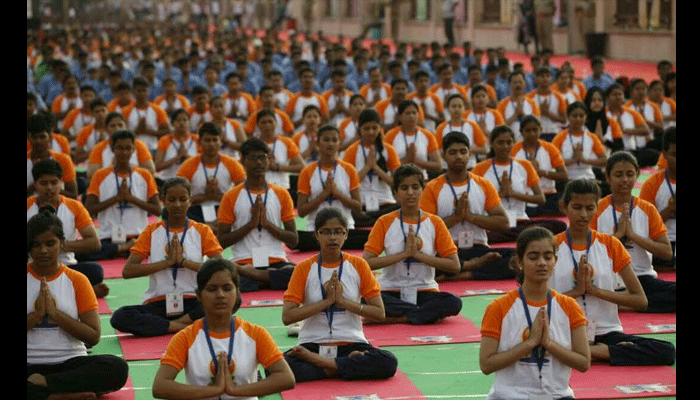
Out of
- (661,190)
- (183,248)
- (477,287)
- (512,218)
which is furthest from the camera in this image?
(512,218)

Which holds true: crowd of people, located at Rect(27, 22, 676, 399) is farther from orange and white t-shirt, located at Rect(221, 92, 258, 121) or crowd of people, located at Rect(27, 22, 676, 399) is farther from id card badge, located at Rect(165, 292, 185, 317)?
orange and white t-shirt, located at Rect(221, 92, 258, 121)

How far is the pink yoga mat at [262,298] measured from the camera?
32.3 ft

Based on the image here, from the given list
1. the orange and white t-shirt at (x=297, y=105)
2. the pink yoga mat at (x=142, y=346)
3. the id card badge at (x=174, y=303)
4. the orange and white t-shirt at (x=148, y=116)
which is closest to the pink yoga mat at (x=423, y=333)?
the id card badge at (x=174, y=303)

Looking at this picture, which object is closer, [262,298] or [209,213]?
[262,298]

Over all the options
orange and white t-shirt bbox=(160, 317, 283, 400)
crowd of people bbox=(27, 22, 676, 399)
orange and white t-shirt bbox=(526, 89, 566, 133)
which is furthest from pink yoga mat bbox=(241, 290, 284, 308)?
orange and white t-shirt bbox=(526, 89, 566, 133)

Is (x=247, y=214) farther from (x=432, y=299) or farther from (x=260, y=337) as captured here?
(x=260, y=337)

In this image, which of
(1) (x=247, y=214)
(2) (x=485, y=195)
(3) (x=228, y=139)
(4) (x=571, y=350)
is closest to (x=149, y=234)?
(1) (x=247, y=214)

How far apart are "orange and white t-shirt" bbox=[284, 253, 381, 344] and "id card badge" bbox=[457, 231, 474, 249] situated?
288 centimetres

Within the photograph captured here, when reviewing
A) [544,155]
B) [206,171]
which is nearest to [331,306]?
[206,171]

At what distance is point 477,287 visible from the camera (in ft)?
34.3

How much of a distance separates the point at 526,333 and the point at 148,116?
11.5 meters

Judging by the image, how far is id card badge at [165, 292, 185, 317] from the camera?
881 cm

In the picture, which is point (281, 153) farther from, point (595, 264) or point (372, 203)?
point (595, 264)

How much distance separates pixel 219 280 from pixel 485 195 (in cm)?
467
